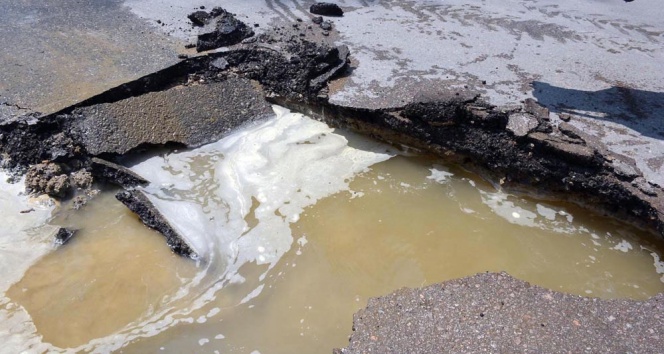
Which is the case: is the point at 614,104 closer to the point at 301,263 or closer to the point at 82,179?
the point at 301,263

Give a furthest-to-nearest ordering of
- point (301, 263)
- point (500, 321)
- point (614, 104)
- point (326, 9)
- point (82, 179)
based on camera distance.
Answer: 1. point (326, 9)
2. point (614, 104)
3. point (82, 179)
4. point (301, 263)
5. point (500, 321)

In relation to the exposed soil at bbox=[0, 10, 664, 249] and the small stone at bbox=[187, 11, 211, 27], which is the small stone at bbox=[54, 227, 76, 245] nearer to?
the exposed soil at bbox=[0, 10, 664, 249]

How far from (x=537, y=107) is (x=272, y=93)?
7.34 ft

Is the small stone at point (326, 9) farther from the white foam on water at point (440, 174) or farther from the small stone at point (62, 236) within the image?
the small stone at point (62, 236)

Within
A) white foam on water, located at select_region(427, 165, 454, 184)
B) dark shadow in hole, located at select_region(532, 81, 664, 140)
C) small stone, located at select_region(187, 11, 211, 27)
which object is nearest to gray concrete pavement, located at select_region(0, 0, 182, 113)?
small stone, located at select_region(187, 11, 211, 27)

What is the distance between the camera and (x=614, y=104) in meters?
4.33

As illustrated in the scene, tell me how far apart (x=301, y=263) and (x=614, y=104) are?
2919mm

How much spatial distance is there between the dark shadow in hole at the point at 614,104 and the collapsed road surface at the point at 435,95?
0.05 feet

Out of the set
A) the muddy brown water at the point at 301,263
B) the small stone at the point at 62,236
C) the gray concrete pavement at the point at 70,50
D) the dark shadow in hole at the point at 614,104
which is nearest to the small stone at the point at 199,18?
the gray concrete pavement at the point at 70,50

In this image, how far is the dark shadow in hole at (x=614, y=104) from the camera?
411 cm

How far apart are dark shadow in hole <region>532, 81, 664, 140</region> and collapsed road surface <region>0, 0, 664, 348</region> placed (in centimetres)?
2

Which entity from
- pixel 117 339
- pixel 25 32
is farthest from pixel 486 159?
pixel 25 32

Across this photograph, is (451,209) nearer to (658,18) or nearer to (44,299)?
(44,299)

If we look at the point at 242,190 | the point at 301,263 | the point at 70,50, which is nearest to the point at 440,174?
the point at 301,263
